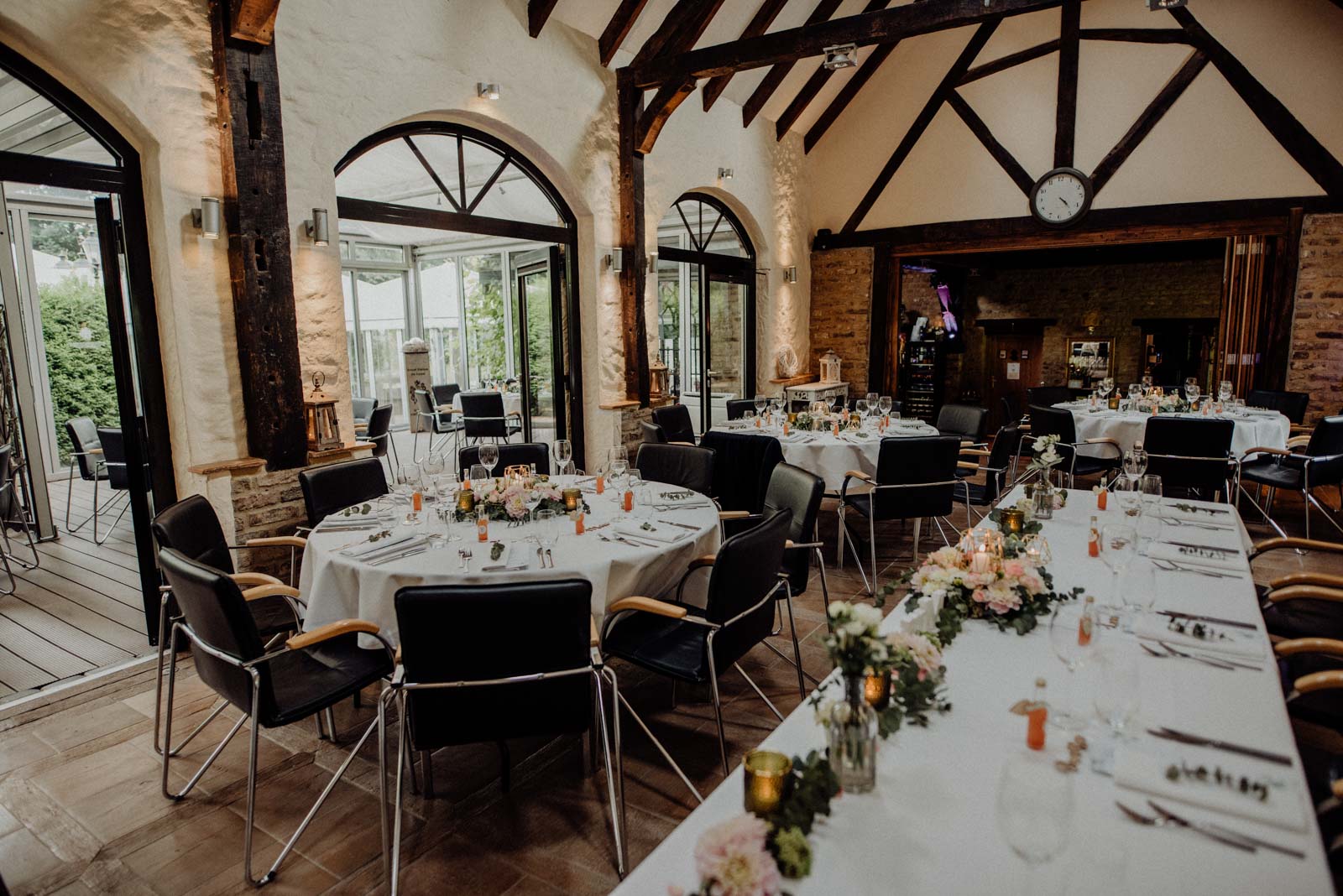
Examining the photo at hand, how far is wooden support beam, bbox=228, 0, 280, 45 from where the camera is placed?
3.82m

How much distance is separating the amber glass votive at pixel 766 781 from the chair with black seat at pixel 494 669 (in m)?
0.92

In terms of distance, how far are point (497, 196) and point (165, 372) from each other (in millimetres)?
2950

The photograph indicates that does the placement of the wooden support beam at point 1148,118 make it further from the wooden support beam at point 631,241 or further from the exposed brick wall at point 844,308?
the wooden support beam at point 631,241

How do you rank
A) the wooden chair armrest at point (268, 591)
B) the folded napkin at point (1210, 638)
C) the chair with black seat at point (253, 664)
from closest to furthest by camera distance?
the folded napkin at point (1210, 638) < the chair with black seat at point (253, 664) < the wooden chair armrest at point (268, 591)

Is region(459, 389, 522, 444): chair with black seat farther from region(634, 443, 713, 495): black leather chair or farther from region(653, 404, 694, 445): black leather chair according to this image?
region(634, 443, 713, 495): black leather chair

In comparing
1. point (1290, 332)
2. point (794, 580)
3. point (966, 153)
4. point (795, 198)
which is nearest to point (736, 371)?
point (795, 198)

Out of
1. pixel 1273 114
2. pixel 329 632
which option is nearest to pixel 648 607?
pixel 329 632

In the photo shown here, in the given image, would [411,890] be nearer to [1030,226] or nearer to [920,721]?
[920,721]

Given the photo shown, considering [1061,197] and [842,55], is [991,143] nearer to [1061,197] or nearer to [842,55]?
[1061,197]

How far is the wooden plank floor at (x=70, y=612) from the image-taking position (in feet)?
12.6

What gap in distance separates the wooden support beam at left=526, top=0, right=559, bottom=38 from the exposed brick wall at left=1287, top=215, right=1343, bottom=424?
24.1 ft

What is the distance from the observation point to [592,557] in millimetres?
2783

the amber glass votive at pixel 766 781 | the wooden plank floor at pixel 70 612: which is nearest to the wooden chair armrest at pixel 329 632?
the amber glass votive at pixel 766 781

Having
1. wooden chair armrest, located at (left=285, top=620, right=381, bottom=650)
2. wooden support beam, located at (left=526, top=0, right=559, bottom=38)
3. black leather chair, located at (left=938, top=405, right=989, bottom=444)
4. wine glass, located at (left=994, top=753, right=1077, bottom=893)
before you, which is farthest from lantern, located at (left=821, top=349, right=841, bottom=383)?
wine glass, located at (left=994, top=753, right=1077, bottom=893)
